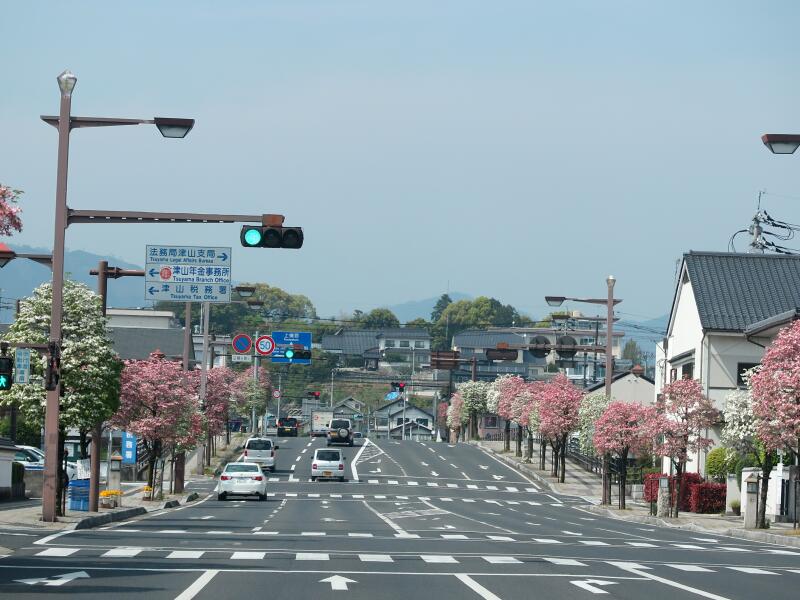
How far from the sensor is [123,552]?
2173cm

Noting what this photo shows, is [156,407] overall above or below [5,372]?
below

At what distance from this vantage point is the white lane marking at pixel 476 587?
15.5m

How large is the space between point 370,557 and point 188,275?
2796 centimetres

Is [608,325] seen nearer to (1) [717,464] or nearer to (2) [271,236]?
(1) [717,464]

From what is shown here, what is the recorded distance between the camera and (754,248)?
7825cm

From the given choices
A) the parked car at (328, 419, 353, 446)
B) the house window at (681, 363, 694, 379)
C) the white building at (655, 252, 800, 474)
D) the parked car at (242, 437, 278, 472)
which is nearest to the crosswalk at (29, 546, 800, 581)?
the white building at (655, 252, 800, 474)

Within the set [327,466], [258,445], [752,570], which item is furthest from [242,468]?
[752,570]

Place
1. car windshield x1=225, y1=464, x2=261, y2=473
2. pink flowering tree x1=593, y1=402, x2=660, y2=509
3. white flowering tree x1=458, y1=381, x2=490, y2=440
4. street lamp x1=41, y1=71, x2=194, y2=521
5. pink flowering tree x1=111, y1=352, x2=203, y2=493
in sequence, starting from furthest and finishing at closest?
white flowering tree x1=458, y1=381, x2=490, y2=440 < car windshield x1=225, y1=464, x2=261, y2=473 < pink flowering tree x1=593, y1=402, x2=660, y2=509 < pink flowering tree x1=111, y1=352, x2=203, y2=493 < street lamp x1=41, y1=71, x2=194, y2=521

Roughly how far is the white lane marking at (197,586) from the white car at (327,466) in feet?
168

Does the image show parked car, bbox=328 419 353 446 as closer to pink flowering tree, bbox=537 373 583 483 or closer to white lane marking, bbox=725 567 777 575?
pink flowering tree, bbox=537 373 583 483

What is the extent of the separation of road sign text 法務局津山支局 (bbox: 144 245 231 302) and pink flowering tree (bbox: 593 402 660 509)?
1724 centimetres

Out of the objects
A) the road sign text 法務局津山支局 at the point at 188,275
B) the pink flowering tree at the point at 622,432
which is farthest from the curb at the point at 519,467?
the road sign text 法務局津山支局 at the point at 188,275

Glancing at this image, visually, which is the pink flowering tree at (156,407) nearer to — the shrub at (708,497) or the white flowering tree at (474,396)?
the shrub at (708,497)

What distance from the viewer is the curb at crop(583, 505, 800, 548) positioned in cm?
3409
